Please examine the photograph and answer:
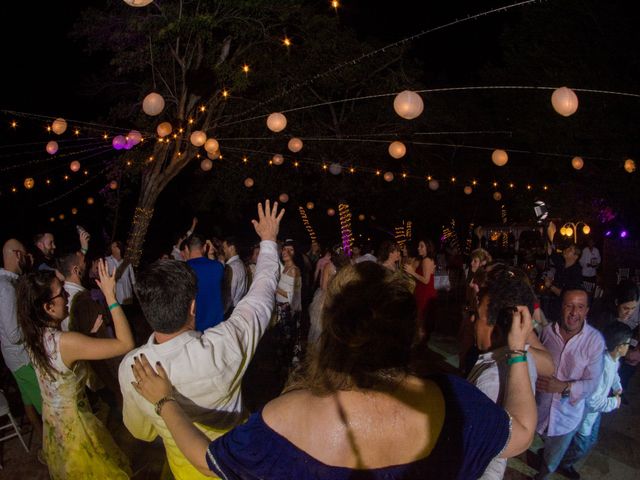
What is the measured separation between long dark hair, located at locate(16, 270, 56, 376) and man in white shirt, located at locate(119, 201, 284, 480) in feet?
3.91

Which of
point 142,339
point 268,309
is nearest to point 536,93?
point 142,339

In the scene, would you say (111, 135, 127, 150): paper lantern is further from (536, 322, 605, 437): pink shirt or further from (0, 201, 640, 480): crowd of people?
(536, 322, 605, 437): pink shirt

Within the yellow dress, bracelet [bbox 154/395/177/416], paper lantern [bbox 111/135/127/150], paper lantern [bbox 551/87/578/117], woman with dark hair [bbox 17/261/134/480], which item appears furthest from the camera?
paper lantern [bbox 111/135/127/150]

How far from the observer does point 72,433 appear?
3064 millimetres

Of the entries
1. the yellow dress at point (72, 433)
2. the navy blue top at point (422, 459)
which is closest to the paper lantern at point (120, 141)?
the yellow dress at point (72, 433)

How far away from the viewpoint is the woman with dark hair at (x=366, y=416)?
1.33m

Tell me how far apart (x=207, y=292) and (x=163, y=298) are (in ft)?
10.4

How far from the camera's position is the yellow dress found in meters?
2.98

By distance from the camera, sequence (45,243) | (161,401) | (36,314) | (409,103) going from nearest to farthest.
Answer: (161,401)
(36,314)
(409,103)
(45,243)

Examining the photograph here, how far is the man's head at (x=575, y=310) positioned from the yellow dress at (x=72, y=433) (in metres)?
3.58

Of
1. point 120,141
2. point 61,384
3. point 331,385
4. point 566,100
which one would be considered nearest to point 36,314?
point 61,384

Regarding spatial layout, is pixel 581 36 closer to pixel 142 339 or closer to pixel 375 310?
pixel 142 339

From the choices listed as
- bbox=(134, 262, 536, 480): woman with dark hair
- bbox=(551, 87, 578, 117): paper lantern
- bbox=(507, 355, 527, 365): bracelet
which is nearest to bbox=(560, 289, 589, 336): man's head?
bbox=(507, 355, 527, 365): bracelet

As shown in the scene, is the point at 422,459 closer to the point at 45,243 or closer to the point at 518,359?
the point at 518,359
